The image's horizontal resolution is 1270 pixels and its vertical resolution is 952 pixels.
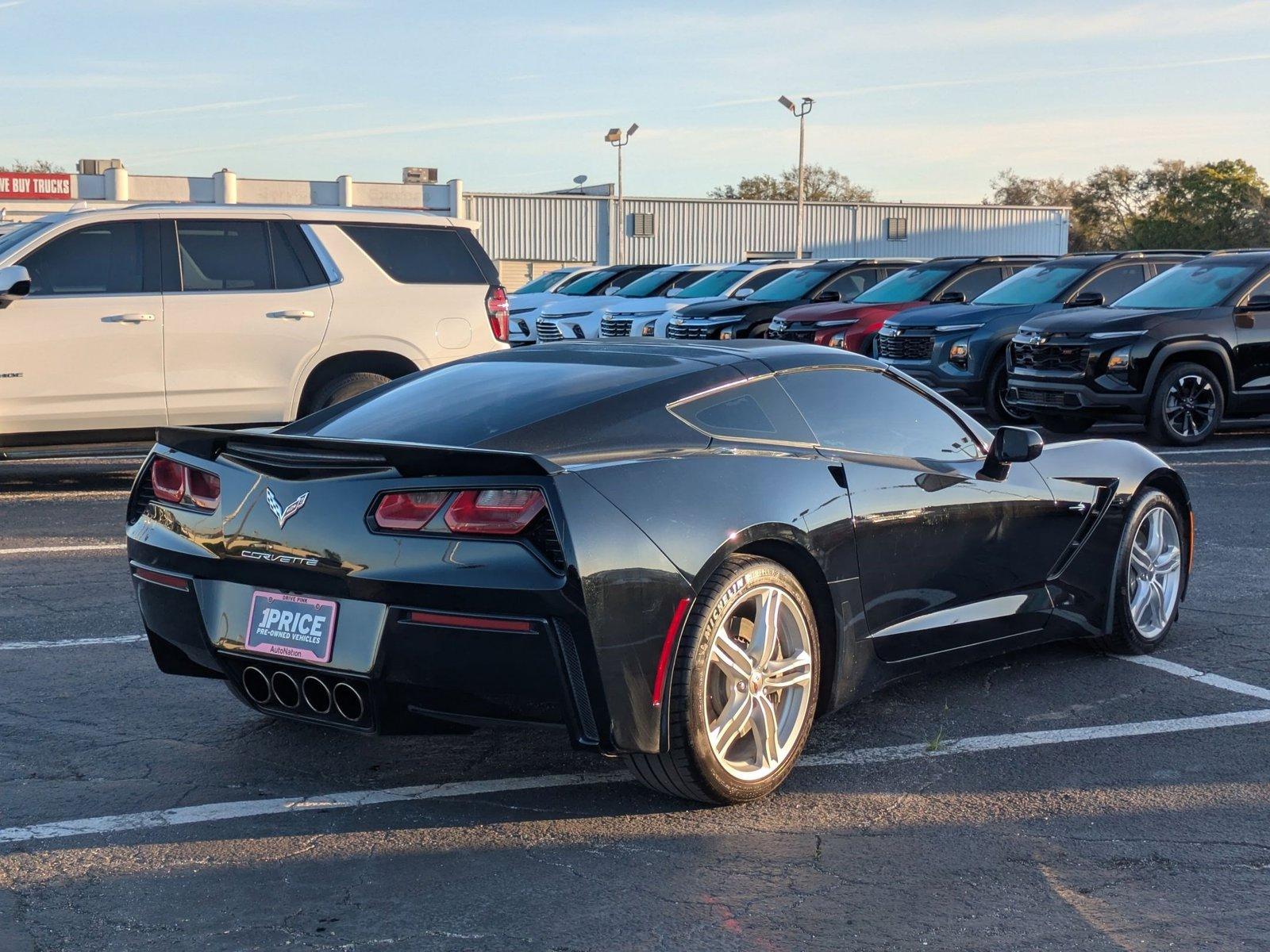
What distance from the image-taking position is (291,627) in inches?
167

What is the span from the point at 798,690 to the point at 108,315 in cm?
707

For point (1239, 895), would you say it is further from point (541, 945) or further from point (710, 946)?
point (541, 945)

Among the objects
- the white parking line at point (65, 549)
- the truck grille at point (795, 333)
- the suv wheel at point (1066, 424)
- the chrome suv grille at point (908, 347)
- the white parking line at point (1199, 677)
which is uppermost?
the truck grille at point (795, 333)

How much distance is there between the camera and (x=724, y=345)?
5410 millimetres

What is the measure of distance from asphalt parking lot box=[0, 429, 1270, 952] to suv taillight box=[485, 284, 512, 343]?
18.2ft

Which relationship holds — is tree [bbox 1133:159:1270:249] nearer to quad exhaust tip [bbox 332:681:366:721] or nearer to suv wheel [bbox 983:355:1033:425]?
suv wheel [bbox 983:355:1033:425]

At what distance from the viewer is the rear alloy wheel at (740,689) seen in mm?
4203

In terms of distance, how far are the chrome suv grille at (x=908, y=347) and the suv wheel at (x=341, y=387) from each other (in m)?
7.86

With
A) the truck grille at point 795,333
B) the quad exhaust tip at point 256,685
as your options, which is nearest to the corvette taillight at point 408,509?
the quad exhaust tip at point 256,685

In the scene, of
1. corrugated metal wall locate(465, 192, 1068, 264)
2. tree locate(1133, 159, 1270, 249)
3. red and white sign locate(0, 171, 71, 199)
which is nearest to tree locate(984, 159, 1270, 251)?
tree locate(1133, 159, 1270, 249)

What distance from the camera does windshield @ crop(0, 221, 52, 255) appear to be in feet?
33.3

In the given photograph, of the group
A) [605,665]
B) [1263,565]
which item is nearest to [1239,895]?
[605,665]

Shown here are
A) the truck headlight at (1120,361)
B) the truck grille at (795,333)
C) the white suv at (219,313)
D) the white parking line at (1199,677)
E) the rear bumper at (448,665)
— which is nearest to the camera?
the rear bumper at (448,665)

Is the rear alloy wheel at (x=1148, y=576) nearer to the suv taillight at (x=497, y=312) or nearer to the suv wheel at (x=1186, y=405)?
the suv taillight at (x=497, y=312)
